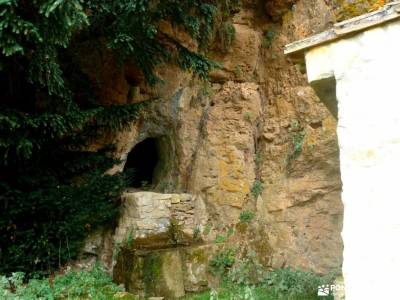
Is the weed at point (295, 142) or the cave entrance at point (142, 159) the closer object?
the weed at point (295, 142)

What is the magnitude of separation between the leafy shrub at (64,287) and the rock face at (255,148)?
1.05m

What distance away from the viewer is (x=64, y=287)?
5793 mm

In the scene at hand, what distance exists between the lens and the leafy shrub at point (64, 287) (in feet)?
17.0

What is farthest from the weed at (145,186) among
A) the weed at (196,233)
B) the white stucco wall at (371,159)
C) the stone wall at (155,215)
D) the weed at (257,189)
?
the white stucco wall at (371,159)

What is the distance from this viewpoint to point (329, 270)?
279 inches

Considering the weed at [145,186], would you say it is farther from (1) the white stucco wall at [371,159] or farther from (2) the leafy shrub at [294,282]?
(1) the white stucco wall at [371,159]

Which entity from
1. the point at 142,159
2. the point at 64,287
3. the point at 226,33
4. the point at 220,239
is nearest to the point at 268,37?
the point at 226,33

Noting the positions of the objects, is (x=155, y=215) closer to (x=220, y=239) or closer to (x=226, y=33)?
(x=220, y=239)

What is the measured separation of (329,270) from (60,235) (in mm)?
4699

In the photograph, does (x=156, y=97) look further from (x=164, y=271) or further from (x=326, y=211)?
(x=326, y=211)

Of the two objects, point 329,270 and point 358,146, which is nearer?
point 358,146

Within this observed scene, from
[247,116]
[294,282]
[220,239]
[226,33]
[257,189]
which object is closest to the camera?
[294,282]

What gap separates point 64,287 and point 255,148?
14.9 ft

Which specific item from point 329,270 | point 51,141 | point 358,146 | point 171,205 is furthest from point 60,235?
point 358,146
